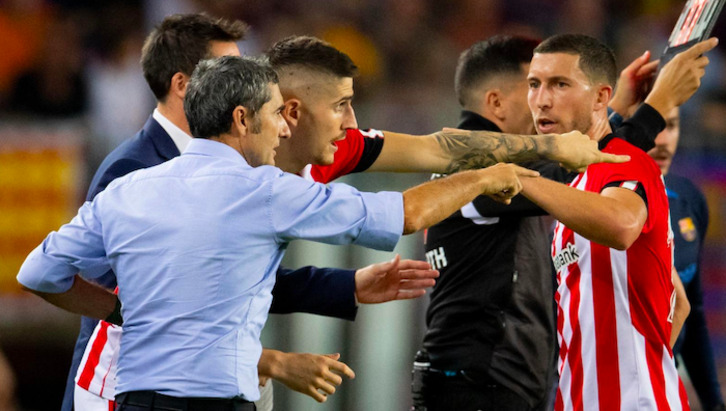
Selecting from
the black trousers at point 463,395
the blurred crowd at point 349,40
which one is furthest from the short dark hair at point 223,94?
the blurred crowd at point 349,40

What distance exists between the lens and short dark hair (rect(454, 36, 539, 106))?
4.90m

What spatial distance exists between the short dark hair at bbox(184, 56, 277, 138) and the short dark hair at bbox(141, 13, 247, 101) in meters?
0.87

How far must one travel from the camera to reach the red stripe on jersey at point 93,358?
3.58m

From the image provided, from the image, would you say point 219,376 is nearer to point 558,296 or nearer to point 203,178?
point 203,178

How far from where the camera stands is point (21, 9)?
8.62 m

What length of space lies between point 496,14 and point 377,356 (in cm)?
375

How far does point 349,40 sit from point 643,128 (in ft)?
17.1

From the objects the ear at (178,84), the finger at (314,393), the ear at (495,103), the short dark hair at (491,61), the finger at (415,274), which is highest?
the short dark hair at (491,61)

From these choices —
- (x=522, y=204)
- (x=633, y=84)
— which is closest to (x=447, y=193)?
(x=522, y=204)

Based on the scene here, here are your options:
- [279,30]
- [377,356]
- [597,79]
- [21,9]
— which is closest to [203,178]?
[597,79]

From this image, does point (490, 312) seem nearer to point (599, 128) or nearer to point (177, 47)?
point (599, 128)

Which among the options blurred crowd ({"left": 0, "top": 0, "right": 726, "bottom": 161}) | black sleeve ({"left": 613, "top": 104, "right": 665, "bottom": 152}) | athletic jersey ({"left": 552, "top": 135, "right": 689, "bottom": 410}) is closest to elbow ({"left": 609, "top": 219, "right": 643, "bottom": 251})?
athletic jersey ({"left": 552, "top": 135, "right": 689, "bottom": 410})

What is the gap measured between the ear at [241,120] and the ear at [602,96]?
A: 1.58 m

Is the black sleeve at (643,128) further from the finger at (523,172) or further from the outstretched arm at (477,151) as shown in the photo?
the finger at (523,172)
